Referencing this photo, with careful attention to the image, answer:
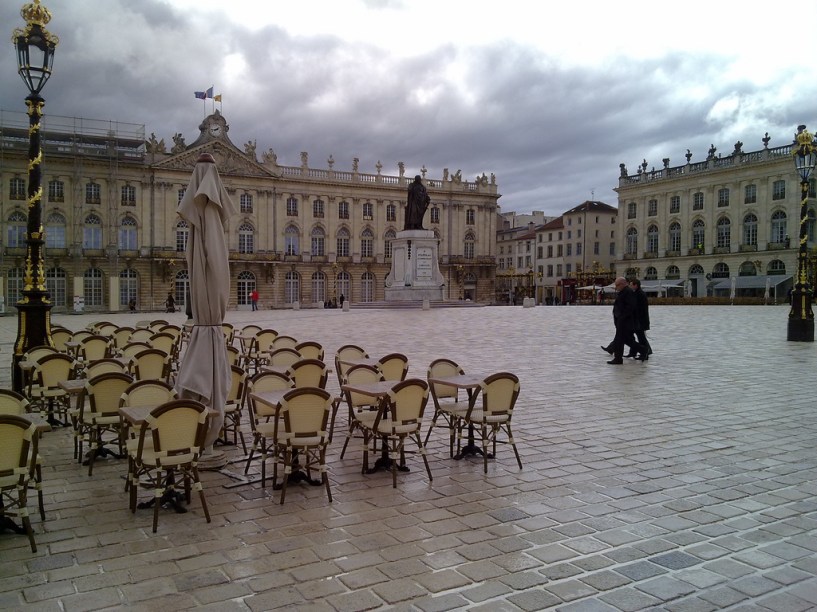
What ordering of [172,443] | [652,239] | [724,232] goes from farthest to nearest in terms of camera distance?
[652,239]
[724,232]
[172,443]

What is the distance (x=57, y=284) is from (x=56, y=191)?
831 cm

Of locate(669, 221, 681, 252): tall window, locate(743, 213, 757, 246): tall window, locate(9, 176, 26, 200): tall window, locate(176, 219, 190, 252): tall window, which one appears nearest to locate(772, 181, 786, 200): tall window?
locate(743, 213, 757, 246): tall window

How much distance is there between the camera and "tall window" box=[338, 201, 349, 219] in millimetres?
66250

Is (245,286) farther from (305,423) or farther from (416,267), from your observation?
(305,423)

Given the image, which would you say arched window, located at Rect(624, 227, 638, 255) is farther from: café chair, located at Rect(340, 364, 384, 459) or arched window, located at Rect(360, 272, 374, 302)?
café chair, located at Rect(340, 364, 384, 459)

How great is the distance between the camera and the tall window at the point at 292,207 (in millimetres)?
63625

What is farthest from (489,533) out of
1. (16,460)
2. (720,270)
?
(720,270)

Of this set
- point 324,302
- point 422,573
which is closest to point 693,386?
point 422,573

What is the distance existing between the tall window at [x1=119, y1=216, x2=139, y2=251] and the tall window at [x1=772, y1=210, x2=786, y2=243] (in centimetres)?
6131

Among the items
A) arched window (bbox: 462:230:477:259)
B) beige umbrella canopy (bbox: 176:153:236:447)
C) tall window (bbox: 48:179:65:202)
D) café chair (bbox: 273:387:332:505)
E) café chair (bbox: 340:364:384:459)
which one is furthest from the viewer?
arched window (bbox: 462:230:477:259)

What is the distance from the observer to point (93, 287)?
178ft

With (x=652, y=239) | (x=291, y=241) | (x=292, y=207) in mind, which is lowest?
(x=291, y=241)

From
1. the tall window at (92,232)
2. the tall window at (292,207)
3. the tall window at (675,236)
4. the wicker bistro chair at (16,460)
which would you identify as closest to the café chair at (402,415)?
the wicker bistro chair at (16,460)

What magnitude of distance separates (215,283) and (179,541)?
2378mm
